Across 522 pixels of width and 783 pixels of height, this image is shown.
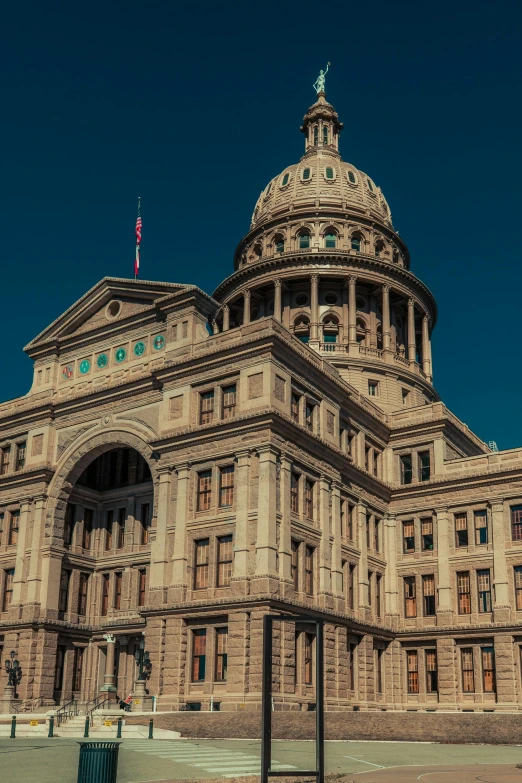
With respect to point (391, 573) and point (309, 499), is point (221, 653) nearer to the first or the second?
point (309, 499)

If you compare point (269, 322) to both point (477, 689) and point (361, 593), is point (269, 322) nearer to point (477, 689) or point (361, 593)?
point (361, 593)

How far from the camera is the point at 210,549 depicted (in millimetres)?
43812

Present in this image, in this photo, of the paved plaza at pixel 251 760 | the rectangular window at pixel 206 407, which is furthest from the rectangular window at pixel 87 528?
the paved plaza at pixel 251 760

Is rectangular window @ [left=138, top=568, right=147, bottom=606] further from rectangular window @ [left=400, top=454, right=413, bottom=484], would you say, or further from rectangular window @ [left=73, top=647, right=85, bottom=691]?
rectangular window @ [left=400, top=454, right=413, bottom=484]

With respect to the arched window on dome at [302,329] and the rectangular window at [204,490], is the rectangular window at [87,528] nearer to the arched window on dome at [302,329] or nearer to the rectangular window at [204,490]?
the rectangular window at [204,490]

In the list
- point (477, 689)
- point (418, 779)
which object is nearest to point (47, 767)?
point (418, 779)

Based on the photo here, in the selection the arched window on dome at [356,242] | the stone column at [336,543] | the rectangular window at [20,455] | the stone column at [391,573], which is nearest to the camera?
the stone column at [336,543]

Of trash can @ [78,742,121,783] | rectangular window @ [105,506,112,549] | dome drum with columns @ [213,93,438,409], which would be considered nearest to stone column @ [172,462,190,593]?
rectangular window @ [105,506,112,549]

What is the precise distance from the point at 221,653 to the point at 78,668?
14.0 metres

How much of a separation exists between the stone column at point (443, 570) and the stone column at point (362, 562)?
476 centimetres

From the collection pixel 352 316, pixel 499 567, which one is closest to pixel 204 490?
pixel 499 567

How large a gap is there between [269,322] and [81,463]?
1541 cm

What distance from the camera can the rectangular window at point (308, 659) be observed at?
43.1m

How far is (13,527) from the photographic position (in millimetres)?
54125
